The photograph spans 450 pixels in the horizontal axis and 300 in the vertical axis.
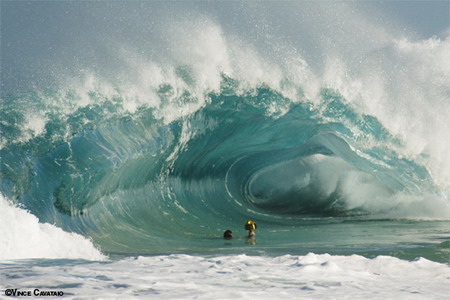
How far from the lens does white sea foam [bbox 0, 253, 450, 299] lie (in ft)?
12.6

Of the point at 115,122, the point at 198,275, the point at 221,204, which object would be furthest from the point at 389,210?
the point at 198,275

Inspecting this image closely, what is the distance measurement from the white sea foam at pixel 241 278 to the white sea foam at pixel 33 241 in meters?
1.01

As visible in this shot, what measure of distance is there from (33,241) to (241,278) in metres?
3.59

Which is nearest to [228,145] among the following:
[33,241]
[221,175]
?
[221,175]

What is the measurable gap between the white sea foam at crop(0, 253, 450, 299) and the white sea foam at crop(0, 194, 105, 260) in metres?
1.01

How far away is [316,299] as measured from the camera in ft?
12.1

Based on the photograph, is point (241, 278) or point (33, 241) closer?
point (241, 278)

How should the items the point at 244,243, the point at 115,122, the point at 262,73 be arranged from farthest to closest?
the point at 262,73, the point at 115,122, the point at 244,243

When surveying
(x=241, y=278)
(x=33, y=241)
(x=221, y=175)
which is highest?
(x=221, y=175)

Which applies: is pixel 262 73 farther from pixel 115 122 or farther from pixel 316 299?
pixel 316 299

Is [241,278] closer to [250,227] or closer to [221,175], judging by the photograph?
[250,227]

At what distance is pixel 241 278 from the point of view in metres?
4.43

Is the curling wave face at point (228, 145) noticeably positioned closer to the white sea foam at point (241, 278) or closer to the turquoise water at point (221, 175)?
the turquoise water at point (221, 175)

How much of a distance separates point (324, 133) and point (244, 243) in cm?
480
